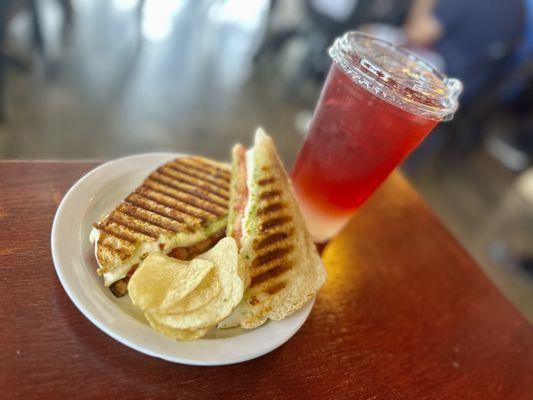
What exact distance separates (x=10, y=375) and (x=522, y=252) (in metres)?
3.35

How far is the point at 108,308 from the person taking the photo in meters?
0.75

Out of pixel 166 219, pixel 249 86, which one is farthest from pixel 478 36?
pixel 166 219

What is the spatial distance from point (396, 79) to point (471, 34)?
2.46m

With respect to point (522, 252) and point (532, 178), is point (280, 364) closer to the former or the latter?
point (522, 252)

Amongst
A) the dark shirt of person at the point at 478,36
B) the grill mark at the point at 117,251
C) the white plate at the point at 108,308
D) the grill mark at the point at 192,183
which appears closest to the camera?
the white plate at the point at 108,308

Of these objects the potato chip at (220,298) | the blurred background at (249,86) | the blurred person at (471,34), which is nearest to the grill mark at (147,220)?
the potato chip at (220,298)

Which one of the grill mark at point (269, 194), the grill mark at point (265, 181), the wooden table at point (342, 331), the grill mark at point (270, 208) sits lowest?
the wooden table at point (342, 331)

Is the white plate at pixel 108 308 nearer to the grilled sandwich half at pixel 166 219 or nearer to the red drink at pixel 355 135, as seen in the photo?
the grilled sandwich half at pixel 166 219

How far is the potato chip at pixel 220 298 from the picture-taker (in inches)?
29.6

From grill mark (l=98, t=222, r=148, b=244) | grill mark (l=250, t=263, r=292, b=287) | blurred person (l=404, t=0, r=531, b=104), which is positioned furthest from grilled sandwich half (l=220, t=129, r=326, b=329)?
blurred person (l=404, t=0, r=531, b=104)

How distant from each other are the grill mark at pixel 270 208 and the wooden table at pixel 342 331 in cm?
24

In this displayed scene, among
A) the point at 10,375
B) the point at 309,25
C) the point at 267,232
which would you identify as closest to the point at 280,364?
the point at 267,232

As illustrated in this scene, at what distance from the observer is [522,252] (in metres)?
3.19

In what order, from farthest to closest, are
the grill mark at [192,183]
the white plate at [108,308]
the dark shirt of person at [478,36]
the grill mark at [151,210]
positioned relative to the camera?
1. the dark shirt of person at [478,36]
2. the grill mark at [192,183]
3. the grill mark at [151,210]
4. the white plate at [108,308]
